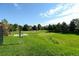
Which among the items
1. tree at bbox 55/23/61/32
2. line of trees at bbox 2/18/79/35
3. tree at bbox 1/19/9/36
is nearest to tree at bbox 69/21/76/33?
line of trees at bbox 2/18/79/35

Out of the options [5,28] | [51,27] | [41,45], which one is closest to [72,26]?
[51,27]

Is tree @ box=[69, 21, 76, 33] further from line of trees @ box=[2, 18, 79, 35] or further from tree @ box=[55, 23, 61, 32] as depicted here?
tree @ box=[55, 23, 61, 32]

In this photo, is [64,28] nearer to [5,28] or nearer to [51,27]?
[51,27]

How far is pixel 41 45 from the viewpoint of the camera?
13.0 feet

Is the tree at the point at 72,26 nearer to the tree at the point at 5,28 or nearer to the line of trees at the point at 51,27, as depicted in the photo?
the line of trees at the point at 51,27

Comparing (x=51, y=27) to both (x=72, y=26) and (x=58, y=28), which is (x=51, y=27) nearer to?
(x=58, y=28)

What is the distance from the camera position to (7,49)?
394 cm

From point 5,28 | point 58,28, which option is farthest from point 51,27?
point 5,28

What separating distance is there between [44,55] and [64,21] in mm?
494

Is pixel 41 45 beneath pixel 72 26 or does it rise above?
beneath

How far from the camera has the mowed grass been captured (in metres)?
3.90

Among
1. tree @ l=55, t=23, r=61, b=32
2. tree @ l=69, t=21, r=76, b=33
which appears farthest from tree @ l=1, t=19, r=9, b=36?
tree @ l=69, t=21, r=76, b=33

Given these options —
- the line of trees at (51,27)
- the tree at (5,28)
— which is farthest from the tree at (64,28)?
the tree at (5,28)

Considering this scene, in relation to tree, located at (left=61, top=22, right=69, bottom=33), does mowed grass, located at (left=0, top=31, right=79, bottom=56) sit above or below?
below
